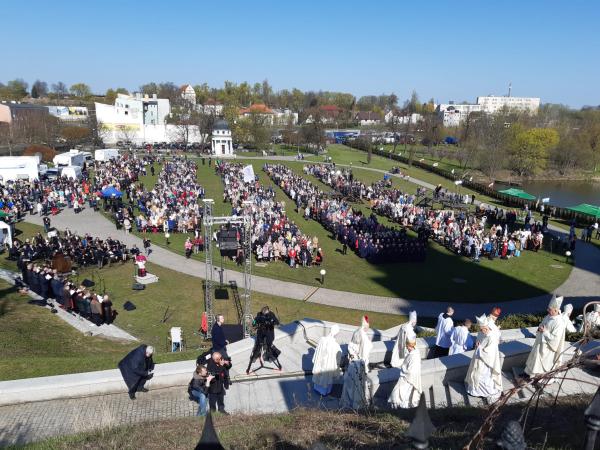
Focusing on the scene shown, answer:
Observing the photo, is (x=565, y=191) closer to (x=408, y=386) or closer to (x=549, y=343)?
(x=549, y=343)

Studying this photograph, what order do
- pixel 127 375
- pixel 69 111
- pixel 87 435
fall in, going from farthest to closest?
pixel 69 111 → pixel 127 375 → pixel 87 435

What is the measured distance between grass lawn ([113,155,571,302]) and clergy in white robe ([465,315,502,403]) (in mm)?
10209

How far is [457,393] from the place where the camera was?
30.5 feet

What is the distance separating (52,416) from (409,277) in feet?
53.8

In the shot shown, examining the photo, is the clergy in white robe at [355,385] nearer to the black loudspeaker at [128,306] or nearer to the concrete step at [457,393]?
the concrete step at [457,393]

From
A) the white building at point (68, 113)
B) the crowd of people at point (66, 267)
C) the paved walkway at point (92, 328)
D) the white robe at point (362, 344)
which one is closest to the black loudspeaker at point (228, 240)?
the crowd of people at point (66, 267)

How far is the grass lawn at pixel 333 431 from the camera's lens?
615cm

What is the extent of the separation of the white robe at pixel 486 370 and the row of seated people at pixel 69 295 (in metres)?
10.8

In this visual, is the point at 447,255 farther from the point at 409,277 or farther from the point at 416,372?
the point at 416,372

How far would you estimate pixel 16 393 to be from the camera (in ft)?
28.4

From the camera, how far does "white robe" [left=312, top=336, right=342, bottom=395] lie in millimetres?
9734

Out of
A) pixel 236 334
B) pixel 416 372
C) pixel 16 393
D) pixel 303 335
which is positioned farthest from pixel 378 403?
pixel 16 393

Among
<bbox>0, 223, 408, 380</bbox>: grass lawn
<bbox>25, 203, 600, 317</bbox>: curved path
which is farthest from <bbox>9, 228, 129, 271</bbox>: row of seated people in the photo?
<bbox>25, 203, 600, 317</bbox>: curved path

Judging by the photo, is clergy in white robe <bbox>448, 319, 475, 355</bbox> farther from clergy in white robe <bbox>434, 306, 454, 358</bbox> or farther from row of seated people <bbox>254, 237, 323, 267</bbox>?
row of seated people <bbox>254, 237, 323, 267</bbox>
